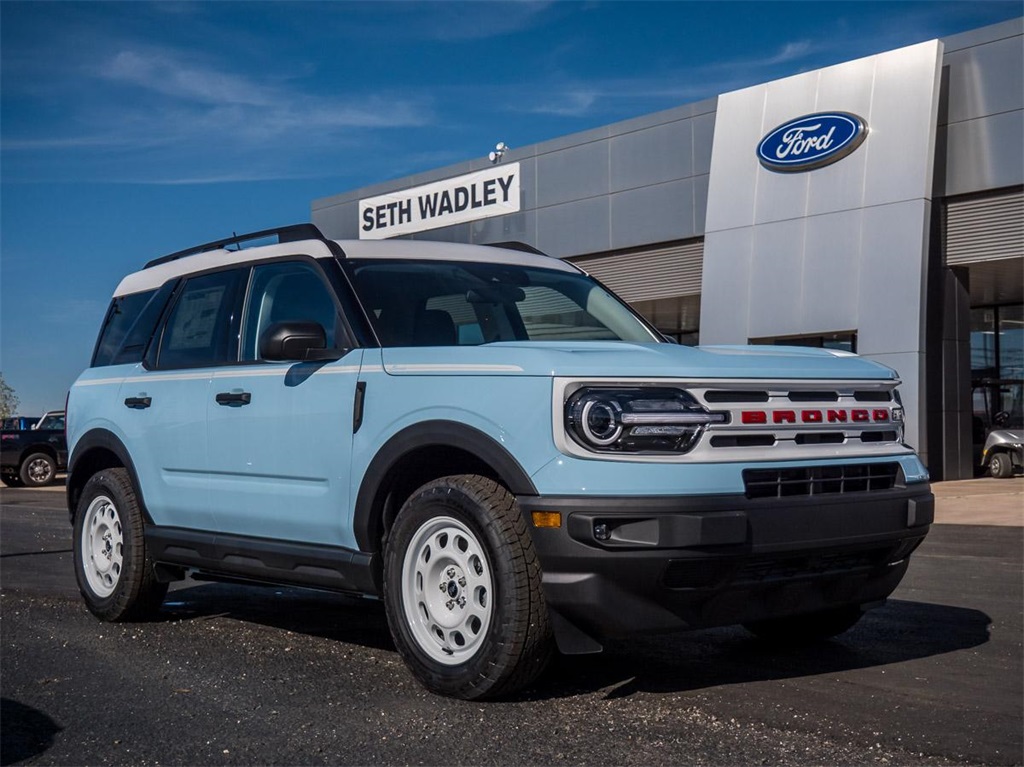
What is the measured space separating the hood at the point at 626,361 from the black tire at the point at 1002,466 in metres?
19.0

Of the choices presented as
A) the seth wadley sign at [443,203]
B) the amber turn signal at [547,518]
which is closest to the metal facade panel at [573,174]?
the seth wadley sign at [443,203]

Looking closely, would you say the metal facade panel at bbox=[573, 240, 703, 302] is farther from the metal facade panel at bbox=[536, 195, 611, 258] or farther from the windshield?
the windshield

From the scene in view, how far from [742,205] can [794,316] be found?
245 cm

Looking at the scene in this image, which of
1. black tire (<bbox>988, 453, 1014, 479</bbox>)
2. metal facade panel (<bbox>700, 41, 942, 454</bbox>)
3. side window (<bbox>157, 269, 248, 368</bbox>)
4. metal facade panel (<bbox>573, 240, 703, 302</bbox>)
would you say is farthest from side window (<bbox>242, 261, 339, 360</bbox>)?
black tire (<bbox>988, 453, 1014, 479</bbox>)

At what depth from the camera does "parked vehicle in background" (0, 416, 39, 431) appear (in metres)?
27.2

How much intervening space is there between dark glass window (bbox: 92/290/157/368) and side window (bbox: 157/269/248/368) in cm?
49

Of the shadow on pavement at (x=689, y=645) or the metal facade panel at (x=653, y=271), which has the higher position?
the metal facade panel at (x=653, y=271)

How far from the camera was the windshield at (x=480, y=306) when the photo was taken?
18.4 ft

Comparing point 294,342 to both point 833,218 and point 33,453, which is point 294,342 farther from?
point 33,453

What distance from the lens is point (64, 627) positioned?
669 centimetres

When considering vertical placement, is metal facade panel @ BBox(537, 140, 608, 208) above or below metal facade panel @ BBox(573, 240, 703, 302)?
above

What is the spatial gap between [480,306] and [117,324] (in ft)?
9.08

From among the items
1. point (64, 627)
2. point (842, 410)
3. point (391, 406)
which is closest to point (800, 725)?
point (842, 410)

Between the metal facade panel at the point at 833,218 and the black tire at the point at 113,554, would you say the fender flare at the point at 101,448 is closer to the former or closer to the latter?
the black tire at the point at 113,554
